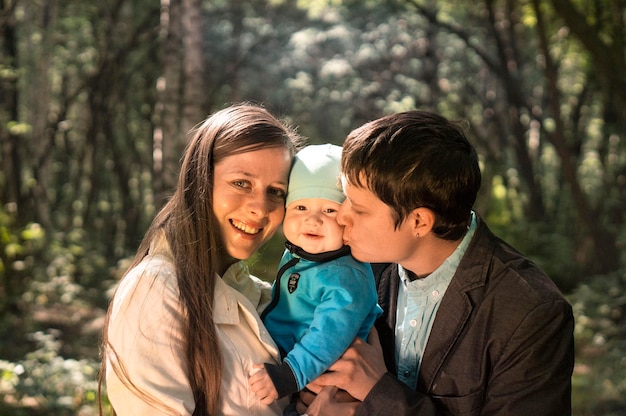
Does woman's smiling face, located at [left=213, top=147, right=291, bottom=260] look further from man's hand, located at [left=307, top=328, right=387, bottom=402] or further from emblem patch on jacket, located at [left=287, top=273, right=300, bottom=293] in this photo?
man's hand, located at [left=307, top=328, right=387, bottom=402]

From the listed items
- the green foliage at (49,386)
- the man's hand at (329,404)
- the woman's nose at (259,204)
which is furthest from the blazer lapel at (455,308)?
the green foliage at (49,386)

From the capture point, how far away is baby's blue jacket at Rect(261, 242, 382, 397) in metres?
3.00

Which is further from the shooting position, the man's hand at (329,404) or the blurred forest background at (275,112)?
the blurred forest background at (275,112)

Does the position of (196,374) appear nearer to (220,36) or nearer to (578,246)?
(578,246)

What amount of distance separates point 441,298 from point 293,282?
63cm

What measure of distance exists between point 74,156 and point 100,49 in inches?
157

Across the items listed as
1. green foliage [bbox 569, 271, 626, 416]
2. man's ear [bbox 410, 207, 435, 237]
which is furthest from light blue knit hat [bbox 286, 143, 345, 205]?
green foliage [bbox 569, 271, 626, 416]

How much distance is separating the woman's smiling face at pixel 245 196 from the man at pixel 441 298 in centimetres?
31

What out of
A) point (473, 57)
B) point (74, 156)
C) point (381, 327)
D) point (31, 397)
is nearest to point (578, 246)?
point (473, 57)

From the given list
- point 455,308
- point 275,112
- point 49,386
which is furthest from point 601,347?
point 275,112

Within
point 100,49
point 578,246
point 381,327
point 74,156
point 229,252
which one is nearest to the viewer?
point 229,252

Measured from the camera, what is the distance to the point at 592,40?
24.7 ft

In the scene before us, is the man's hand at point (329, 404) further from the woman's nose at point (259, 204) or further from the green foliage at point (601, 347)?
the green foliage at point (601, 347)

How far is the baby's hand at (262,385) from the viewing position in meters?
2.87
